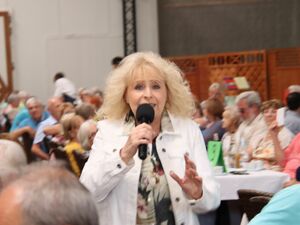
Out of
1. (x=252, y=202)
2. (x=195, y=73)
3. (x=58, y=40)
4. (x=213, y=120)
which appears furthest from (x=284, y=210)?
(x=58, y=40)

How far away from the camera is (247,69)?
54.0 feet

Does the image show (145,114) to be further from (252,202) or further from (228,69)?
(228,69)

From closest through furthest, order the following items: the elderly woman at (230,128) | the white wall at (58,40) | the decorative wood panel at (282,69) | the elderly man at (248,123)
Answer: the elderly man at (248,123) < the elderly woman at (230,128) < the decorative wood panel at (282,69) < the white wall at (58,40)

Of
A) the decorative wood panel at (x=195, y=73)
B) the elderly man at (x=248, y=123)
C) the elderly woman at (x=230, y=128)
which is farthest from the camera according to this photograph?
the decorative wood panel at (x=195, y=73)

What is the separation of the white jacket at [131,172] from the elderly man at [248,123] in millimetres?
3890

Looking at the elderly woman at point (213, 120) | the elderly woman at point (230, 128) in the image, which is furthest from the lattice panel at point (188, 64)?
the elderly woman at point (230, 128)

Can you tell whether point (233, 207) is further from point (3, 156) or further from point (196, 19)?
point (196, 19)

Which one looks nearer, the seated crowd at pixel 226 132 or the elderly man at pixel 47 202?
the elderly man at pixel 47 202

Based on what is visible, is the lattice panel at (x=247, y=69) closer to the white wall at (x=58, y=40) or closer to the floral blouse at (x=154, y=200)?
the white wall at (x=58, y=40)

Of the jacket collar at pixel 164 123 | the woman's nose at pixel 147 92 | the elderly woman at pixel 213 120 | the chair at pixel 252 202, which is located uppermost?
the woman's nose at pixel 147 92

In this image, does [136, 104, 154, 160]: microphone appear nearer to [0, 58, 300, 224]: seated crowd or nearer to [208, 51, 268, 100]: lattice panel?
[0, 58, 300, 224]: seated crowd

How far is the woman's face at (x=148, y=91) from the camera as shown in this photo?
3.71m

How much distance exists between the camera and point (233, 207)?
21.0ft

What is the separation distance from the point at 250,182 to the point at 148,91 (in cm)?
285
